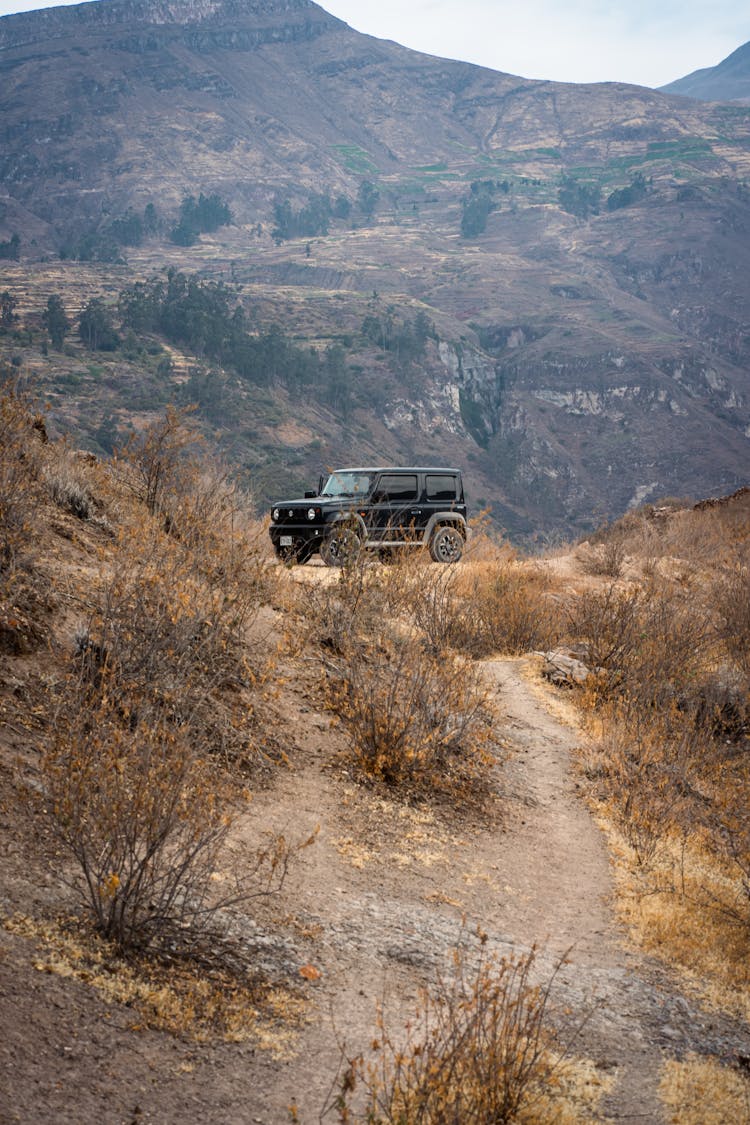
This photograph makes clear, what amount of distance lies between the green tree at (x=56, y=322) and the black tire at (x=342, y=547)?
254ft

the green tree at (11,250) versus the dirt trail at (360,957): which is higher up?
the green tree at (11,250)

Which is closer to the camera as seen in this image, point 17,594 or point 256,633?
point 17,594

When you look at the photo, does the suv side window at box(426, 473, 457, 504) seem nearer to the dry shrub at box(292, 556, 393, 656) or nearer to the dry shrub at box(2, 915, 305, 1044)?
the dry shrub at box(292, 556, 393, 656)

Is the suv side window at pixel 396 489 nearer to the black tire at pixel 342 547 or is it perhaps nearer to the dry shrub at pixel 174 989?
the black tire at pixel 342 547

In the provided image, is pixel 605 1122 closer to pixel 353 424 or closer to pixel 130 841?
pixel 130 841

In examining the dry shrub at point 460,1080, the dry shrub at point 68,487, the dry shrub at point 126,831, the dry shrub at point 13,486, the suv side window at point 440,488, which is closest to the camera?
the dry shrub at point 460,1080

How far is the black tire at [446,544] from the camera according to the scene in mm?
16531

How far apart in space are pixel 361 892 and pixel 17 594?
345 centimetres

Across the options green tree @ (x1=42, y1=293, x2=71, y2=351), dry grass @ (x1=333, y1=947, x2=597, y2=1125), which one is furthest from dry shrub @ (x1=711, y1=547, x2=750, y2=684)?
green tree @ (x1=42, y1=293, x2=71, y2=351)

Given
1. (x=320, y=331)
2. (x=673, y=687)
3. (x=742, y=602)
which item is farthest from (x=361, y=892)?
(x=320, y=331)

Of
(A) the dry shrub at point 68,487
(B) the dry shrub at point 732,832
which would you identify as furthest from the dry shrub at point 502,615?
(A) the dry shrub at point 68,487

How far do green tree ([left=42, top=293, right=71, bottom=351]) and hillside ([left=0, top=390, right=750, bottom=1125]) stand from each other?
79.3 metres

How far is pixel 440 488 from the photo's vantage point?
661 inches

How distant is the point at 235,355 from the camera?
316 ft
